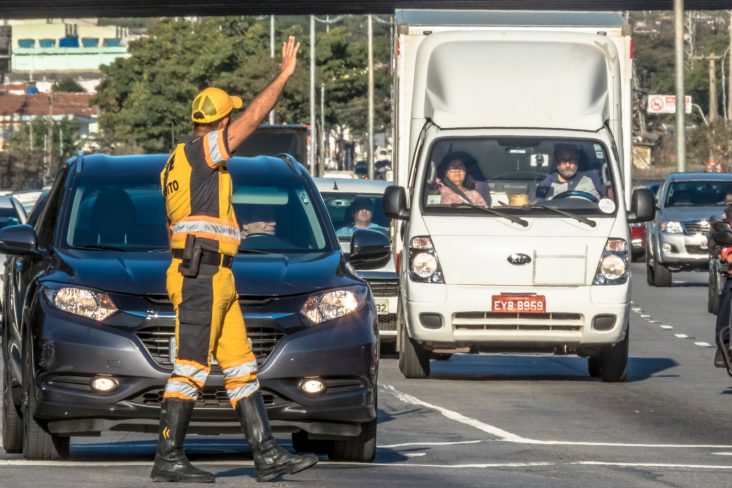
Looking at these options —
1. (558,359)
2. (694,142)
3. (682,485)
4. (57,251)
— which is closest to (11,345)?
(57,251)

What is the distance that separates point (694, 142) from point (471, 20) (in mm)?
64509

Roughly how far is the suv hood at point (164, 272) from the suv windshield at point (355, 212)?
9.18 meters

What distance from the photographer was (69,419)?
32.0ft

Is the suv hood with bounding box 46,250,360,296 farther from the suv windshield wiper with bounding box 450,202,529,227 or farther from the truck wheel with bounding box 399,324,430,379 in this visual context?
the truck wheel with bounding box 399,324,430,379

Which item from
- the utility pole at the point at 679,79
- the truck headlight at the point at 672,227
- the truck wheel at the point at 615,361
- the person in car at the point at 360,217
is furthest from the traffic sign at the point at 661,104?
the truck wheel at the point at 615,361

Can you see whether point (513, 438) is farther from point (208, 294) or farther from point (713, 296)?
point (713, 296)

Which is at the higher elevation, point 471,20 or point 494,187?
point 471,20

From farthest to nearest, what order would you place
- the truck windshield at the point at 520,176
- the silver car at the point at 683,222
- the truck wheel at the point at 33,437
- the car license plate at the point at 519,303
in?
the silver car at the point at 683,222 → the truck windshield at the point at 520,176 → the car license plate at the point at 519,303 → the truck wheel at the point at 33,437

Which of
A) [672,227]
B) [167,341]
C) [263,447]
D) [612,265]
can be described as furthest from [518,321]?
[672,227]

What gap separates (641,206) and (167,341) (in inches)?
307

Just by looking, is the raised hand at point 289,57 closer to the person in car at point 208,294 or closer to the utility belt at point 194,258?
the person in car at point 208,294

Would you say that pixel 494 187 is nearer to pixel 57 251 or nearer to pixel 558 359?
pixel 558 359

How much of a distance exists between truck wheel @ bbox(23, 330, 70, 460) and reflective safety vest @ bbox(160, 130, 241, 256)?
1264mm

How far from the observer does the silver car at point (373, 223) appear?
1855 cm
